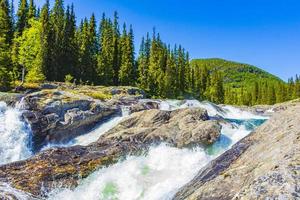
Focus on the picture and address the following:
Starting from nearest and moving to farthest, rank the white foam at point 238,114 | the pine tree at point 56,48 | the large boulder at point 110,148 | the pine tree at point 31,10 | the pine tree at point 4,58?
Result: the large boulder at point 110,148, the white foam at point 238,114, the pine tree at point 4,58, the pine tree at point 56,48, the pine tree at point 31,10

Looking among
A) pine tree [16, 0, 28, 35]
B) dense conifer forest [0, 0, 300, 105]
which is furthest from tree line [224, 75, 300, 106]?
pine tree [16, 0, 28, 35]

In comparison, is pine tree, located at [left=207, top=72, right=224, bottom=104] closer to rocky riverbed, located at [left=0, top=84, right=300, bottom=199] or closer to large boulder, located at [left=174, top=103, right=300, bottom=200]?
rocky riverbed, located at [left=0, top=84, right=300, bottom=199]

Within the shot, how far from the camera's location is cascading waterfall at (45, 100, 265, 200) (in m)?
19.6

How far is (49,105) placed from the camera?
3906 cm

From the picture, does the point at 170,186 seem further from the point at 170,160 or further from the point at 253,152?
the point at 253,152

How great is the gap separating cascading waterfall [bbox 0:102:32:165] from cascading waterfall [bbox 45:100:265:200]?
13.1 meters

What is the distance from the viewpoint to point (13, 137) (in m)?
35.8

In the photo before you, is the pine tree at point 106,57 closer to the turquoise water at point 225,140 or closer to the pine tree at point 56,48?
the pine tree at point 56,48

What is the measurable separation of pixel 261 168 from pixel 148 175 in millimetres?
13108

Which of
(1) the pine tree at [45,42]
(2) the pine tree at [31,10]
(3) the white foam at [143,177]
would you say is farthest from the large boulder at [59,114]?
(2) the pine tree at [31,10]

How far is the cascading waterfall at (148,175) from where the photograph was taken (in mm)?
19562

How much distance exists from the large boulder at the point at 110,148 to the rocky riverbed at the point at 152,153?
2.1 inches

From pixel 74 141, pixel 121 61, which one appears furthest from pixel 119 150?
pixel 121 61

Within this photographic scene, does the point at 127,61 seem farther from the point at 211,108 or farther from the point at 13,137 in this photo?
the point at 13,137
